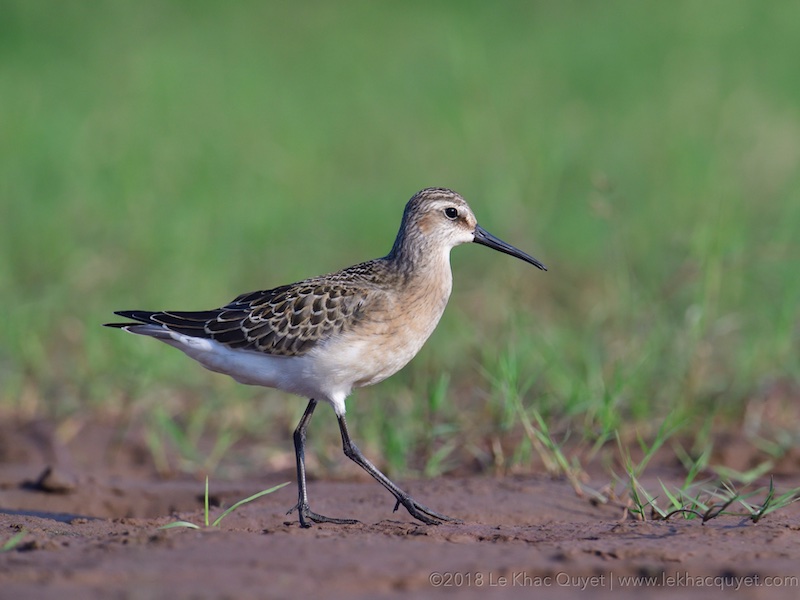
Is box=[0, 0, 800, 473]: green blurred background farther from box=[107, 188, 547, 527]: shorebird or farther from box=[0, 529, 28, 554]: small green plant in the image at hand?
box=[0, 529, 28, 554]: small green plant

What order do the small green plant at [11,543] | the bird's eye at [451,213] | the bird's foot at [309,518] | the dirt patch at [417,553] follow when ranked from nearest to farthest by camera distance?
1. the dirt patch at [417,553]
2. the small green plant at [11,543]
3. the bird's foot at [309,518]
4. the bird's eye at [451,213]

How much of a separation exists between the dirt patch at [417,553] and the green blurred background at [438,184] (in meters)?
0.91

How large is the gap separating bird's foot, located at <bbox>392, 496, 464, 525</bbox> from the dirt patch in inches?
5.1

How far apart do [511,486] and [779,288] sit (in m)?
3.43

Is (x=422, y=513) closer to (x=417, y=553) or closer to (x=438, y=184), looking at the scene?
(x=417, y=553)

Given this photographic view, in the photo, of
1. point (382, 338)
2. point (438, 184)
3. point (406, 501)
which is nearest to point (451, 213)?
point (382, 338)

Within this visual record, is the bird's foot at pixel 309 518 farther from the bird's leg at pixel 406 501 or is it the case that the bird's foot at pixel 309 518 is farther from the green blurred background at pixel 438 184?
the green blurred background at pixel 438 184

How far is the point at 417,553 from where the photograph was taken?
4.20 metres

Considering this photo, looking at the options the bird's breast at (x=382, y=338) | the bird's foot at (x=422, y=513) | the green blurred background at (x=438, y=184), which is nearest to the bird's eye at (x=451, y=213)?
the bird's breast at (x=382, y=338)

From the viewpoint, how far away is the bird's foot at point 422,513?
542 centimetres

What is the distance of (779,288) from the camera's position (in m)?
8.49

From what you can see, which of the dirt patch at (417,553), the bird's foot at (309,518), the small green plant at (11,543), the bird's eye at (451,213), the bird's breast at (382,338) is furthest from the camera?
the bird's eye at (451,213)

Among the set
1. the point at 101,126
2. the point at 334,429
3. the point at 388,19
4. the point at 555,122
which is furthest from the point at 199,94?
the point at 334,429

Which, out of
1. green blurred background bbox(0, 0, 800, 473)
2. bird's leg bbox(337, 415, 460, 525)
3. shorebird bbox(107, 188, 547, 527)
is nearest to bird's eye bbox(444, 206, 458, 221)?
shorebird bbox(107, 188, 547, 527)
